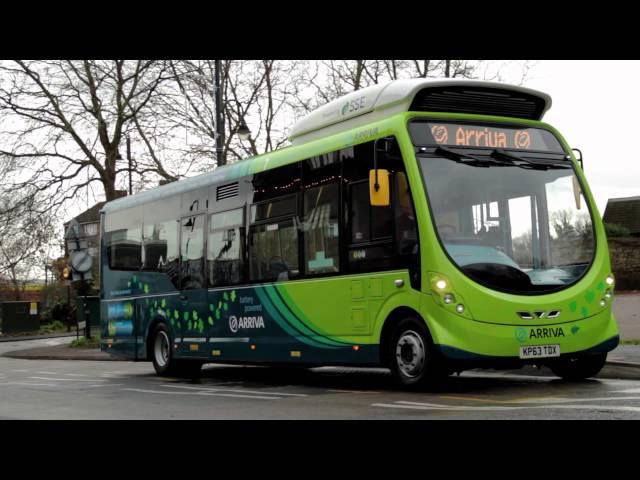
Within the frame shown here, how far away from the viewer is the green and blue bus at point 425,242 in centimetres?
1123

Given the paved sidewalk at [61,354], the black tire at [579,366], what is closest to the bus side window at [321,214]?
the black tire at [579,366]

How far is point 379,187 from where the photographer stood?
453 inches

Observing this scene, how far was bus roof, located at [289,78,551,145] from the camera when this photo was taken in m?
12.2

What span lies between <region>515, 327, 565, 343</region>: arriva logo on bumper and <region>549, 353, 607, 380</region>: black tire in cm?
62

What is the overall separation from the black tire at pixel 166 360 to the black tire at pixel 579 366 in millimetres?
6982

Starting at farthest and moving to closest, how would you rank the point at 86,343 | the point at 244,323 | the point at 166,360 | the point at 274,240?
1. the point at 86,343
2. the point at 166,360
3. the point at 244,323
4. the point at 274,240

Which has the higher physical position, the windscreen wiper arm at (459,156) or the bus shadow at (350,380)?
the windscreen wiper arm at (459,156)

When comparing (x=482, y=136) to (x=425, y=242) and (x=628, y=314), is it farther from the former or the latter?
(x=628, y=314)

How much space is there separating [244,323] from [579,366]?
5193 mm

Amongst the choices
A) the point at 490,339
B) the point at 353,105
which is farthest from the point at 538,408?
the point at 353,105

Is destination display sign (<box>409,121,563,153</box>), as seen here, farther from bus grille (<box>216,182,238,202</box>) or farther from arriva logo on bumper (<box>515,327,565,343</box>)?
bus grille (<box>216,182,238,202</box>)

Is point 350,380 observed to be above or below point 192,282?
below

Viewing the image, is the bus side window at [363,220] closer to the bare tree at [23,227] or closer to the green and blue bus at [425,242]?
the green and blue bus at [425,242]
